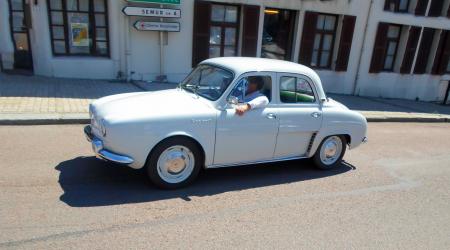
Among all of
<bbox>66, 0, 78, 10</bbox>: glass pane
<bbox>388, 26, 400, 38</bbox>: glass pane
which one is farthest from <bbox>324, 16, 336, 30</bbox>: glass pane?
<bbox>66, 0, 78, 10</bbox>: glass pane

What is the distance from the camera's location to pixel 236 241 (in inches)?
143

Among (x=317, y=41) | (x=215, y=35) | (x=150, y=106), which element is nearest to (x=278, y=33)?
(x=317, y=41)

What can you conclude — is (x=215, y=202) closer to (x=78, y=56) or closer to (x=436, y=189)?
(x=436, y=189)

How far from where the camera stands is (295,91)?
5.32 m

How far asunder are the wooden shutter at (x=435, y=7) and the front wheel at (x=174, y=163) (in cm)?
1559

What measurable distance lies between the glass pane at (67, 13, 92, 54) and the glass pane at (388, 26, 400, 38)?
482 inches

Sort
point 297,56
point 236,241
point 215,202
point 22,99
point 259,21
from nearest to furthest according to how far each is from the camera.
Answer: point 236,241 → point 215,202 → point 22,99 → point 259,21 → point 297,56

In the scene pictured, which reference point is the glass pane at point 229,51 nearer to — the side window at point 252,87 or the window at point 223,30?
the window at point 223,30

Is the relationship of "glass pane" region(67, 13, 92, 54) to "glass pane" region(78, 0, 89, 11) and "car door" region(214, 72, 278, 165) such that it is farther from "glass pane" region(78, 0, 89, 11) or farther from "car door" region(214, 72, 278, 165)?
"car door" region(214, 72, 278, 165)

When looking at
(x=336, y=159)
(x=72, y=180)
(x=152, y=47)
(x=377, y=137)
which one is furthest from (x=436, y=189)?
(x=152, y=47)

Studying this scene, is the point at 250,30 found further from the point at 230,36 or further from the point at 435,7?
the point at 435,7

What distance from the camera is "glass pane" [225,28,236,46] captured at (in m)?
12.7

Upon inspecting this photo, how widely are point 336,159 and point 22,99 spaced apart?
684 cm

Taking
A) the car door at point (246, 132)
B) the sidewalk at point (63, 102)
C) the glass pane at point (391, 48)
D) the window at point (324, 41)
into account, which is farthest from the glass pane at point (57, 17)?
the glass pane at point (391, 48)
